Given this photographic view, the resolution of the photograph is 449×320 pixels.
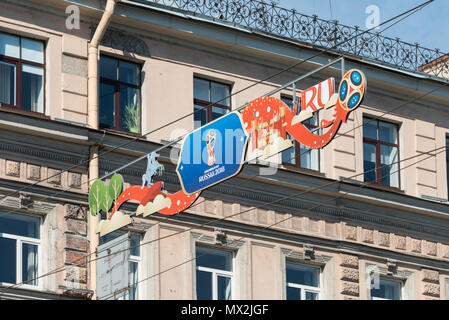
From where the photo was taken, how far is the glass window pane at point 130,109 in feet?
91.2

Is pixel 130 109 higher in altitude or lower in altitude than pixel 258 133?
higher

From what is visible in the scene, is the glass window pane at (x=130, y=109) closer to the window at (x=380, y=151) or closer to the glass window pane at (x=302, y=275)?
the glass window pane at (x=302, y=275)

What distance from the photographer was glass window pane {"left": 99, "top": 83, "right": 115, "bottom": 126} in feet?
90.6

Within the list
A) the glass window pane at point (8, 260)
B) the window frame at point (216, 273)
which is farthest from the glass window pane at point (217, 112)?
the glass window pane at point (8, 260)

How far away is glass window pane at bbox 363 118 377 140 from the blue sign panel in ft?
30.2

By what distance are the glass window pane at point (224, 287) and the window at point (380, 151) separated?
386 centimetres

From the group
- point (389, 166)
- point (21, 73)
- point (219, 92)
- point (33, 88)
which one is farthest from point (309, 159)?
point (21, 73)

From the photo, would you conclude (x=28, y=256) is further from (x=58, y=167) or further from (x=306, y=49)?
(x=306, y=49)

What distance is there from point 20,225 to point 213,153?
6089mm

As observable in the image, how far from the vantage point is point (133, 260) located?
27.2 m

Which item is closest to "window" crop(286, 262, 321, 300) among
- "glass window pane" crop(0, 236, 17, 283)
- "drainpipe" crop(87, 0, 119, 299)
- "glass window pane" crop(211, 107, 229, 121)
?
"glass window pane" crop(211, 107, 229, 121)

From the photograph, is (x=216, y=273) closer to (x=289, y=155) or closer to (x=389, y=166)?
(x=289, y=155)

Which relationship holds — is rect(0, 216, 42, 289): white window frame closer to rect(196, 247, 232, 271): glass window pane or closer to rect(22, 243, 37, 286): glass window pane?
rect(22, 243, 37, 286): glass window pane
